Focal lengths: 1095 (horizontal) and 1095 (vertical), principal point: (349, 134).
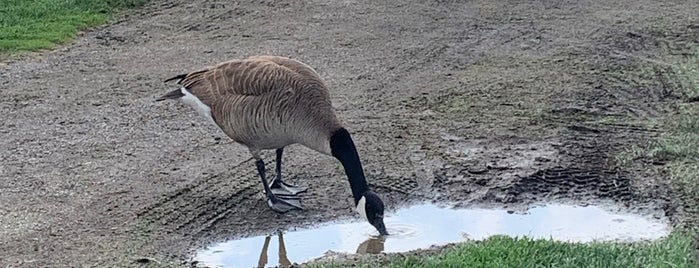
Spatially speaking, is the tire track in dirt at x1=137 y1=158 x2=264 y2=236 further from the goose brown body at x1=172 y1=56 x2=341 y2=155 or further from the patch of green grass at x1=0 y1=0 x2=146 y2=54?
the patch of green grass at x1=0 y1=0 x2=146 y2=54

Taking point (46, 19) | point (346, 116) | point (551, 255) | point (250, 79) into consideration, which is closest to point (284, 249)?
point (250, 79)

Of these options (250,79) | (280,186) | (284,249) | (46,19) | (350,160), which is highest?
(250,79)

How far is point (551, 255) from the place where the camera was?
5504mm

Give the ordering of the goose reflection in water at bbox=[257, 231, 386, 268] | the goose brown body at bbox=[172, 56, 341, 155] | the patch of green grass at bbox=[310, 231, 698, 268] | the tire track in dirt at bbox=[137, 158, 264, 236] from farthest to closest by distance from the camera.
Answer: the tire track in dirt at bbox=[137, 158, 264, 236], the goose brown body at bbox=[172, 56, 341, 155], the goose reflection in water at bbox=[257, 231, 386, 268], the patch of green grass at bbox=[310, 231, 698, 268]

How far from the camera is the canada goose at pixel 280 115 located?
6309mm

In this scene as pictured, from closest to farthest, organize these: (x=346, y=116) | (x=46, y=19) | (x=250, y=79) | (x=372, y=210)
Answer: (x=372, y=210), (x=250, y=79), (x=346, y=116), (x=46, y=19)

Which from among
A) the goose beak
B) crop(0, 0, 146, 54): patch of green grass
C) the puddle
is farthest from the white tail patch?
crop(0, 0, 146, 54): patch of green grass

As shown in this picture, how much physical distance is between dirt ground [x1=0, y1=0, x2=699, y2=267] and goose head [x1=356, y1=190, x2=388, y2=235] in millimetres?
389

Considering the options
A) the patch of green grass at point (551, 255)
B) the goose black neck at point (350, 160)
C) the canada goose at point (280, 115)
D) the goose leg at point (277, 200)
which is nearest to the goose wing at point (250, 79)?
the canada goose at point (280, 115)

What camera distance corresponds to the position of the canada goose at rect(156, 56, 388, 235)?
20.7ft

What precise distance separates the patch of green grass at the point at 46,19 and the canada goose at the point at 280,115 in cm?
442

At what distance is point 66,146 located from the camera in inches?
308

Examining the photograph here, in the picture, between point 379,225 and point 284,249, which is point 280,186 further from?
point 379,225

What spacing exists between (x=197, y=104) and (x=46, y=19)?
5.13 meters
